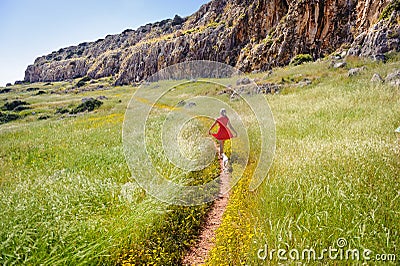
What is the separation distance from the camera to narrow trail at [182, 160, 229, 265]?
415 cm

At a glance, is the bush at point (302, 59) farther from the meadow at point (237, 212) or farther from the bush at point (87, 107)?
the meadow at point (237, 212)

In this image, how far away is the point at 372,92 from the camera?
41.0ft

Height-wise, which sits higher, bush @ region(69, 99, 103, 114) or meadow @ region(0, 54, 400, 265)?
bush @ region(69, 99, 103, 114)

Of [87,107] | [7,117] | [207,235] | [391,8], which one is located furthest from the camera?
[7,117]

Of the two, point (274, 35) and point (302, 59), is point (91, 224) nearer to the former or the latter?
point (302, 59)

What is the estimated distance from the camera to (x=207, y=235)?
4777 mm

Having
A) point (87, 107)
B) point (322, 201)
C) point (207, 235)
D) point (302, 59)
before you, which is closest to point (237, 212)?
point (207, 235)

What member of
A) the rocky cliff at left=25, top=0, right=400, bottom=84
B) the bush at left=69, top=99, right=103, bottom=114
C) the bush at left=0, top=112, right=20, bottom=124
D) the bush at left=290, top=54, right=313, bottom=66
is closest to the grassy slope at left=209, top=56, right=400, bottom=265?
the rocky cliff at left=25, top=0, right=400, bottom=84

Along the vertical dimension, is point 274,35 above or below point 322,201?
above

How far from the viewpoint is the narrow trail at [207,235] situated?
4.15 m

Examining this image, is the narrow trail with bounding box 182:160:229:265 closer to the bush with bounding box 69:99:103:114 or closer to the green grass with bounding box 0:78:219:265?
the green grass with bounding box 0:78:219:265

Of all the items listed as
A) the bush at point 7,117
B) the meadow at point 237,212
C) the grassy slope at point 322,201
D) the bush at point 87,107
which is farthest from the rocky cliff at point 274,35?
the bush at point 7,117

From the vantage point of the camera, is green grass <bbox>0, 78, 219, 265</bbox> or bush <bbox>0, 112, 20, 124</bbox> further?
bush <bbox>0, 112, 20, 124</bbox>

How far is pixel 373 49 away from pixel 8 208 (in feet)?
101
